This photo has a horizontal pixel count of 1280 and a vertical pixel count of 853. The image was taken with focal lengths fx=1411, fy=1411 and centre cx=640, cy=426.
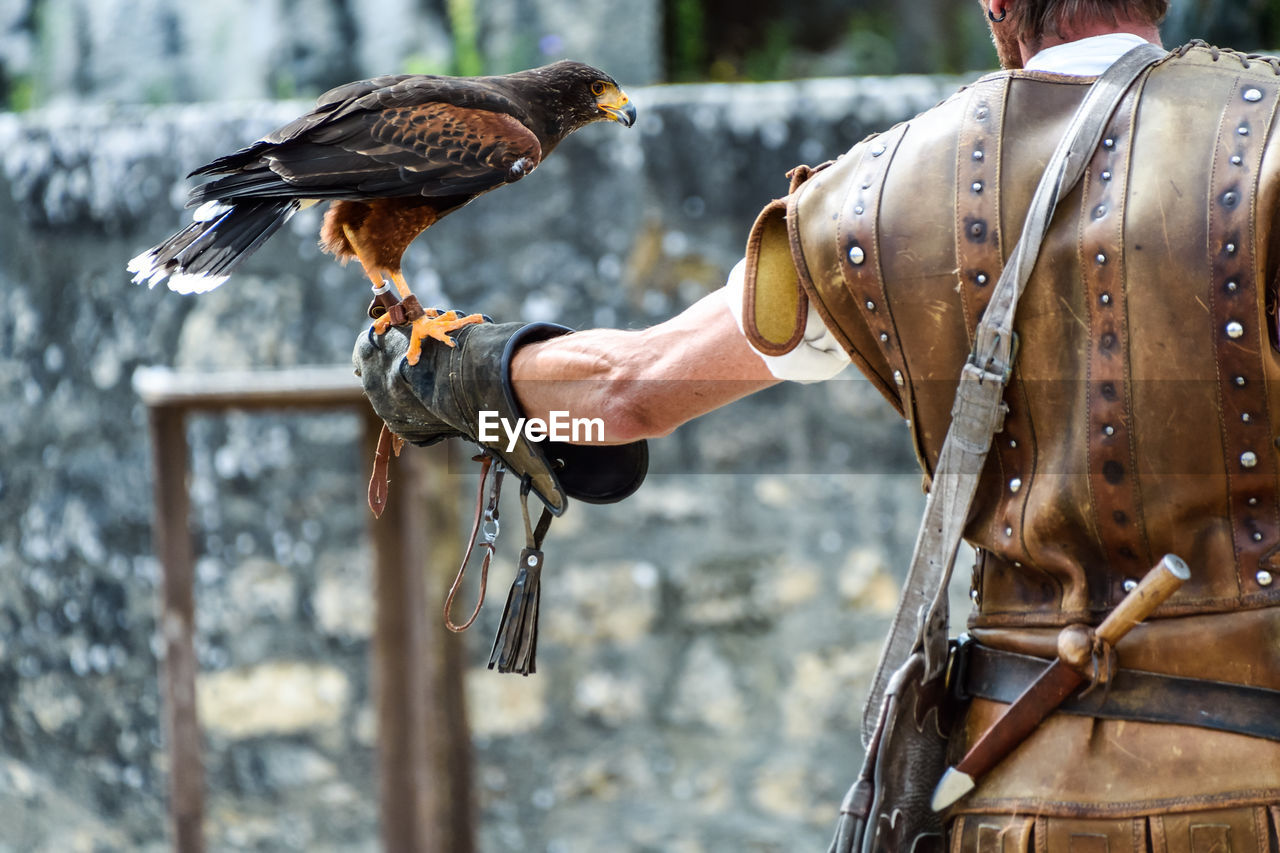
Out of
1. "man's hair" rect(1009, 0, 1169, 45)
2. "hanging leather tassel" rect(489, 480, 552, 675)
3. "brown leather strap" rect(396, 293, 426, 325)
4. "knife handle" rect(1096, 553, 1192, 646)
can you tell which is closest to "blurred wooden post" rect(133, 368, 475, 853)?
"brown leather strap" rect(396, 293, 426, 325)

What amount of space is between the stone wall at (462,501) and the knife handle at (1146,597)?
219 cm

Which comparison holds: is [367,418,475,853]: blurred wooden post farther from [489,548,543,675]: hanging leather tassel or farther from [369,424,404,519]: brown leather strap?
[489,548,543,675]: hanging leather tassel

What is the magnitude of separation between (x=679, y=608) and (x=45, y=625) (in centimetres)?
182

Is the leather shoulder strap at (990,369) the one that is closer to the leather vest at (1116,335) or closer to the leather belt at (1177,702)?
the leather vest at (1116,335)

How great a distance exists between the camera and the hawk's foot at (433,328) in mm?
2055

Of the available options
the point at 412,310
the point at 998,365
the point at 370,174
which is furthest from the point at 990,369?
the point at 370,174

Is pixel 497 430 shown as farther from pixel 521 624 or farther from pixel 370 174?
pixel 370 174

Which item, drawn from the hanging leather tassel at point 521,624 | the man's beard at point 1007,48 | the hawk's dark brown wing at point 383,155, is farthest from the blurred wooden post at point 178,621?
the man's beard at point 1007,48

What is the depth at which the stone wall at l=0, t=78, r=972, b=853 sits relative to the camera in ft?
12.4

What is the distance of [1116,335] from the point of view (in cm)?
159

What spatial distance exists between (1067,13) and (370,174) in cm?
105

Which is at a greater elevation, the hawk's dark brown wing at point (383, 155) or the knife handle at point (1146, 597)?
the hawk's dark brown wing at point (383, 155)

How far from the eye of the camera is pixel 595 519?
12.6 feet

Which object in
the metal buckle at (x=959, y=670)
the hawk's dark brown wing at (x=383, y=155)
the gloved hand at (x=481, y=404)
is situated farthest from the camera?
the hawk's dark brown wing at (x=383, y=155)
